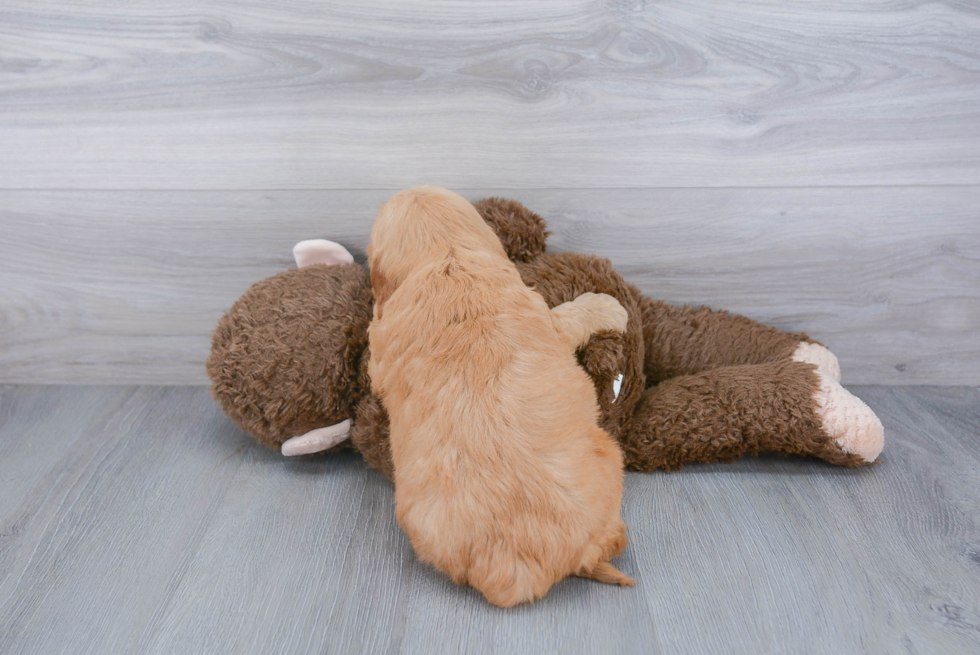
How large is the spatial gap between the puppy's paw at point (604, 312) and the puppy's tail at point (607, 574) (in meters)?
0.32

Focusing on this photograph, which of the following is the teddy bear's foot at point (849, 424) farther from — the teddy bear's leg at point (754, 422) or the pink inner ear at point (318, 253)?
the pink inner ear at point (318, 253)

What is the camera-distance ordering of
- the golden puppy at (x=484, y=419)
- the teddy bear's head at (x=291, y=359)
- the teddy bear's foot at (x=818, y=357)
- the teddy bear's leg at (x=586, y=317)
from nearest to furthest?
the golden puppy at (x=484, y=419), the teddy bear's leg at (x=586, y=317), the teddy bear's head at (x=291, y=359), the teddy bear's foot at (x=818, y=357)

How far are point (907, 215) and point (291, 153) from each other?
1.08 meters

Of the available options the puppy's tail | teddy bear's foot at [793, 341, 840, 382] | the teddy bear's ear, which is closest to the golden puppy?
the puppy's tail

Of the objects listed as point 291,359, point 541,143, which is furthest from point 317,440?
point 541,143

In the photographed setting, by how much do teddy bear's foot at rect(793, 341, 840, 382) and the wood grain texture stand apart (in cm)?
29

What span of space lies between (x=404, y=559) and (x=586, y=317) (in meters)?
0.42

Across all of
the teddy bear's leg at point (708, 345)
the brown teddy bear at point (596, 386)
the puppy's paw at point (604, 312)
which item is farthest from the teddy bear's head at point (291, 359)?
the teddy bear's leg at point (708, 345)

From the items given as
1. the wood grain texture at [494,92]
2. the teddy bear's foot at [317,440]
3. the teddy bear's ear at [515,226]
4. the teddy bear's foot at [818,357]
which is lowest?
the teddy bear's foot at [317,440]

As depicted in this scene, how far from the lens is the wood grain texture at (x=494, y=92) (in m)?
1.09

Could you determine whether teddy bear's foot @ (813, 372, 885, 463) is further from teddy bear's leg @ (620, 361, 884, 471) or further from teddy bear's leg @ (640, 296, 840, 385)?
teddy bear's leg @ (640, 296, 840, 385)

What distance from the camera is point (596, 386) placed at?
38.6 inches

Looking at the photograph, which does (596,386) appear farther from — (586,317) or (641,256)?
(641,256)

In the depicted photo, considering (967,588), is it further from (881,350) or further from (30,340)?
A: (30,340)
